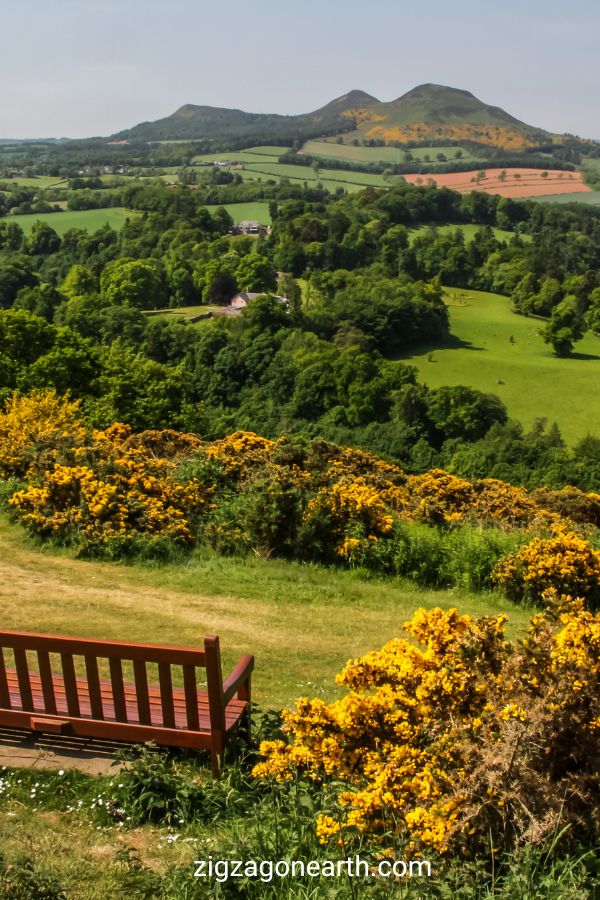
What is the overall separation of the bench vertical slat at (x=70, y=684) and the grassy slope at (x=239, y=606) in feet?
5.88

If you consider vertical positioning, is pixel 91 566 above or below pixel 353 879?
below

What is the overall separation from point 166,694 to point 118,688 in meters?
0.36

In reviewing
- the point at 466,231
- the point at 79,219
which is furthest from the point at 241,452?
the point at 466,231

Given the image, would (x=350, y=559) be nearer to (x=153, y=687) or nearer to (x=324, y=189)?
(x=153, y=687)

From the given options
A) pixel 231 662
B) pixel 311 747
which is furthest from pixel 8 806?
pixel 231 662

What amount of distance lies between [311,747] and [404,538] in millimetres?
6925

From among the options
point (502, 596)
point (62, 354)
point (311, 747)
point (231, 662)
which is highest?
point (311, 747)

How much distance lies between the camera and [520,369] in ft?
279

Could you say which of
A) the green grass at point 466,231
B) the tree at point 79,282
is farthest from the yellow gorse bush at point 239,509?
the green grass at point 466,231

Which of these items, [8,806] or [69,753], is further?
[69,753]

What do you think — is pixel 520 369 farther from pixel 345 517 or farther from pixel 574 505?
pixel 345 517

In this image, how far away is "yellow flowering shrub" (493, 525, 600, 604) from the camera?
1088 cm

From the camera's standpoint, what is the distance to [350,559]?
1175cm

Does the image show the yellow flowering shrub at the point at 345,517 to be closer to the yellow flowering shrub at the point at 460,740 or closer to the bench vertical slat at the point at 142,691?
the yellow flowering shrub at the point at 460,740
